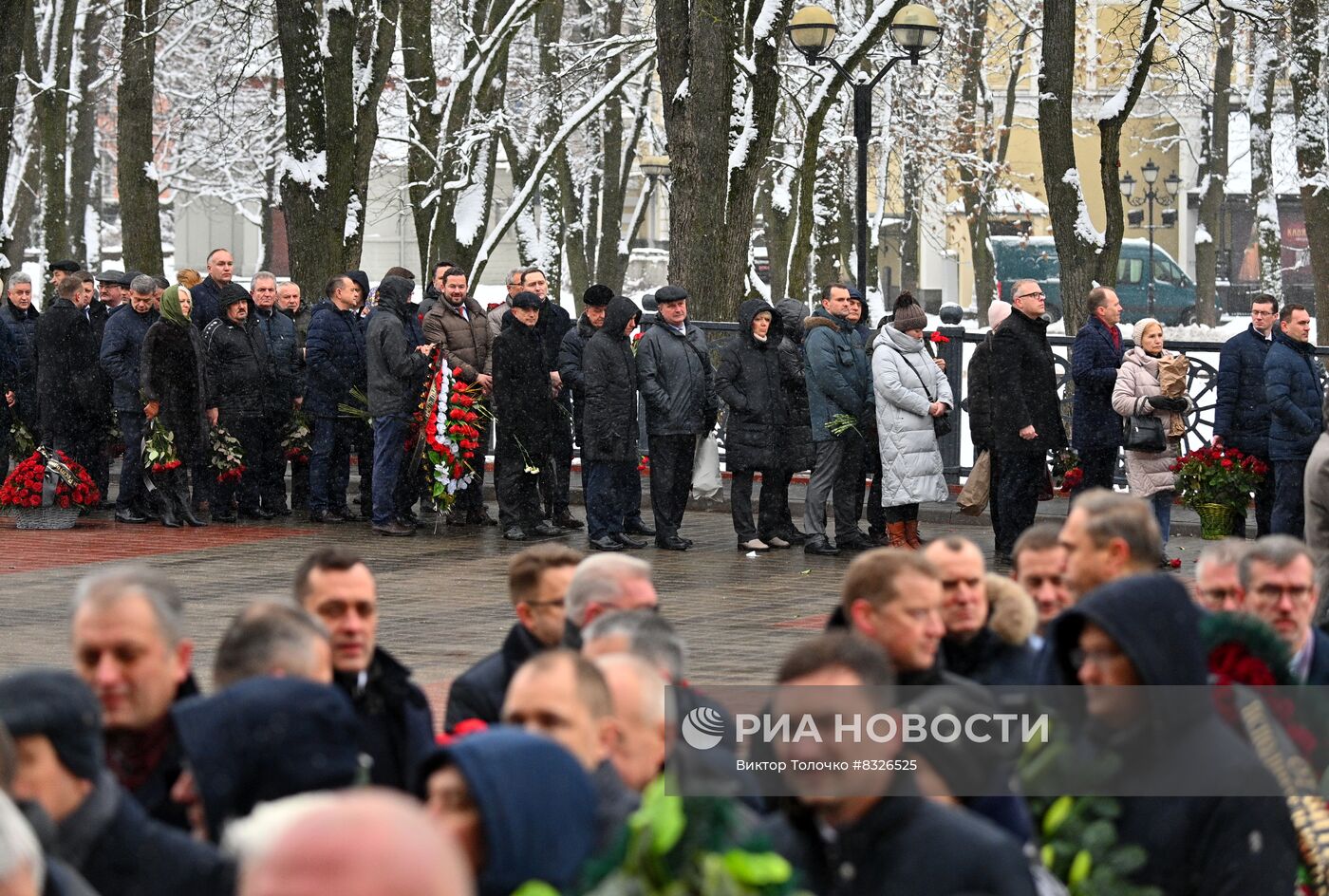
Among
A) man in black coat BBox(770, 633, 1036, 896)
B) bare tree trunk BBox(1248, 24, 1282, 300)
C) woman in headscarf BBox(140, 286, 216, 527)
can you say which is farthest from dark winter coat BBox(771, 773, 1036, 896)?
bare tree trunk BBox(1248, 24, 1282, 300)

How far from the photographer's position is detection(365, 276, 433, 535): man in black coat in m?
17.3

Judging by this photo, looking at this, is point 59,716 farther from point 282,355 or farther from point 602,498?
point 282,355

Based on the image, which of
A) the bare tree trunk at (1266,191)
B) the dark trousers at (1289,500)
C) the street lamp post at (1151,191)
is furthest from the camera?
the street lamp post at (1151,191)

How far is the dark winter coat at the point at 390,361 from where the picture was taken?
17266mm

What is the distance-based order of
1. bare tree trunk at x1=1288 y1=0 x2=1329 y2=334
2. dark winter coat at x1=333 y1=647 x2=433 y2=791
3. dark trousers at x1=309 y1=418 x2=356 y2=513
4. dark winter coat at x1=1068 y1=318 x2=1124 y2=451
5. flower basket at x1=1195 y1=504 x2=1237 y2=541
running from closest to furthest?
dark winter coat at x1=333 y1=647 x2=433 y2=791
dark winter coat at x1=1068 y1=318 x2=1124 y2=451
flower basket at x1=1195 y1=504 x2=1237 y2=541
dark trousers at x1=309 y1=418 x2=356 y2=513
bare tree trunk at x1=1288 y1=0 x2=1329 y2=334

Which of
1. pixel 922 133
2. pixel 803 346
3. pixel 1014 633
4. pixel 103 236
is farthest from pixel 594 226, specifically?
pixel 1014 633

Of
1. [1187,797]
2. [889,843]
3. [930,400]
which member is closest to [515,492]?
[930,400]

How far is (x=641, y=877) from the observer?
331 cm

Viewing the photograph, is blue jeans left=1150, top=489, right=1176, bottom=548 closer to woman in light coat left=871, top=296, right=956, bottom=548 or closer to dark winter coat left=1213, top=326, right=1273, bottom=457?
dark winter coat left=1213, top=326, right=1273, bottom=457

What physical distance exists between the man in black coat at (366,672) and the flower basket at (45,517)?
41.3ft

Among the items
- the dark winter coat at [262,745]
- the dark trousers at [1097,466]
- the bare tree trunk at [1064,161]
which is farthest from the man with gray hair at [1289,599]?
the bare tree trunk at [1064,161]

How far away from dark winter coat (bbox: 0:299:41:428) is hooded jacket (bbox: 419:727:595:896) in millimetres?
15761

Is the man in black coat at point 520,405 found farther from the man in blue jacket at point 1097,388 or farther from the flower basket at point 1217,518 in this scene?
the flower basket at point 1217,518

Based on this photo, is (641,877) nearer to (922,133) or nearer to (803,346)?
(803,346)
